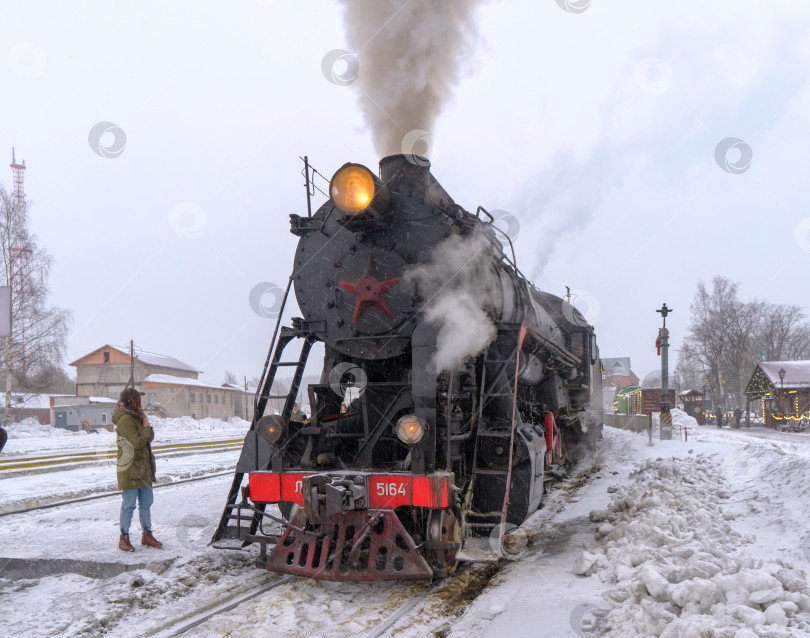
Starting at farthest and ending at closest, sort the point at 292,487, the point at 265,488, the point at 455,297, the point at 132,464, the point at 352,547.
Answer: the point at 132,464 < the point at 455,297 < the point at 265,488 < the point at 292,487 < the point at 352,547

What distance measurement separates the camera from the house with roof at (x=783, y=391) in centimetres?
3130

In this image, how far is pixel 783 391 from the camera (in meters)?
31.7

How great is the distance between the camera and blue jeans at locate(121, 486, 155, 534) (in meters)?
5.79

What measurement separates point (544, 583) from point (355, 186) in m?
3.44

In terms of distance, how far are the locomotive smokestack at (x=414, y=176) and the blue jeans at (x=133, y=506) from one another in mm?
3820

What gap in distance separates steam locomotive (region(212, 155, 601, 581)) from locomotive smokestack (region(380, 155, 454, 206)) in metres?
0.01

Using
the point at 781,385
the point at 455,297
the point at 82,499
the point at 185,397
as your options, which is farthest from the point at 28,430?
the point at 781,385

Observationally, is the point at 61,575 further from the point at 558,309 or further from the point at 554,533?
the point at 558,309

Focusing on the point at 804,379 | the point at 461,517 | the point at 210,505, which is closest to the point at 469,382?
the point at 461,517

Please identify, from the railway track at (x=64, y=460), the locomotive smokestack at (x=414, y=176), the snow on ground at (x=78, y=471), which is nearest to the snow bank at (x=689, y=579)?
the locomotive smokestack at (x=414, y=176)

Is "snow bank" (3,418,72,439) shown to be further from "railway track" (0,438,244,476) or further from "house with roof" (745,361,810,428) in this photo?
"house with roof" (745,361,810,428)

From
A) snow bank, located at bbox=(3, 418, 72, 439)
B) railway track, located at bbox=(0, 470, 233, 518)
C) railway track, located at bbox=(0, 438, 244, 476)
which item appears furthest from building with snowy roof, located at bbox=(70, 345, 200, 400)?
railway track, located at bbox=(0, 470, 233, 518)

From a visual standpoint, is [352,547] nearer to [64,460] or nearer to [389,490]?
[389,490]

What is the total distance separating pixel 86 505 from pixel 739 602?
8.21 m
